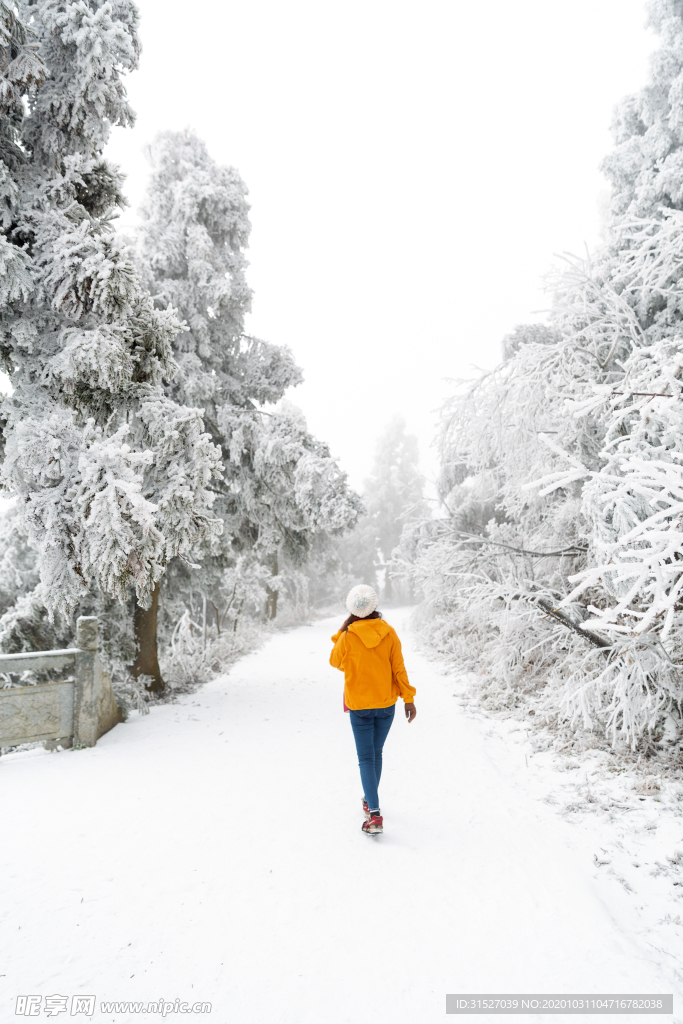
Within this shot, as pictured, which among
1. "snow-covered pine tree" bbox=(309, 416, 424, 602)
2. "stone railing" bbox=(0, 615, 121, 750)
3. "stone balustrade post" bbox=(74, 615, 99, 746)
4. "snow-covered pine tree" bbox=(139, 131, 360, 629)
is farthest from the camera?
"snow-covered pine tree" bbox=(309, 416, 424, 602)

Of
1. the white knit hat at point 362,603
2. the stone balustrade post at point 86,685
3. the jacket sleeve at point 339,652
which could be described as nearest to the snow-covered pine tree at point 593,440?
the white knit hat at point 362,603

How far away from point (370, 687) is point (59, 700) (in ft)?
12.7

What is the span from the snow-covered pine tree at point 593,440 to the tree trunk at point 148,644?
15.0ft

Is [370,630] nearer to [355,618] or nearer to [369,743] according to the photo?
[355,618]

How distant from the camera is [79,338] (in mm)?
5496

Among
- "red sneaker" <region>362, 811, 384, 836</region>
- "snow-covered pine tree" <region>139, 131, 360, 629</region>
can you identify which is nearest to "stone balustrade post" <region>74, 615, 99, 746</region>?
"snow-covered pine tree" <region>139, 131, 360, 629</region>

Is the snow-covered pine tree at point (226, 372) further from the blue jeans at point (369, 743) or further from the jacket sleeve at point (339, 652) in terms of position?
the blue jeans at point (369, 743)

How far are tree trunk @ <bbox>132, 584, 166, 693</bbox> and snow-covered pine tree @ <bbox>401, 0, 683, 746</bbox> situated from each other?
4557mm

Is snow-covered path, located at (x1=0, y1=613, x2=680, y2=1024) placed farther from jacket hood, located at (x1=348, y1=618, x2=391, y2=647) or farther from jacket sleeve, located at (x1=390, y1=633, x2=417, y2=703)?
jacket hood, located at (x1=348, y1=618, x2=391, y2=647)

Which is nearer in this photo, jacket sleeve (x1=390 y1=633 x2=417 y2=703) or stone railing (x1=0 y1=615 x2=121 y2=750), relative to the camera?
jacket sleeve (x1=390 y1=633 x2=417 y2=703)

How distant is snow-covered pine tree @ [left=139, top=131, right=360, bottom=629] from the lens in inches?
319

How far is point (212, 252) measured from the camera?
28.2 ft

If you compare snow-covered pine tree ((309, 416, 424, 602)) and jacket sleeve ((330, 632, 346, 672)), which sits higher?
snow-covered pine tree ((309, 416, 424, 602))

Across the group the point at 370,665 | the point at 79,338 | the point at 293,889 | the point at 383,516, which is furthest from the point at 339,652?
the point at 383,516
